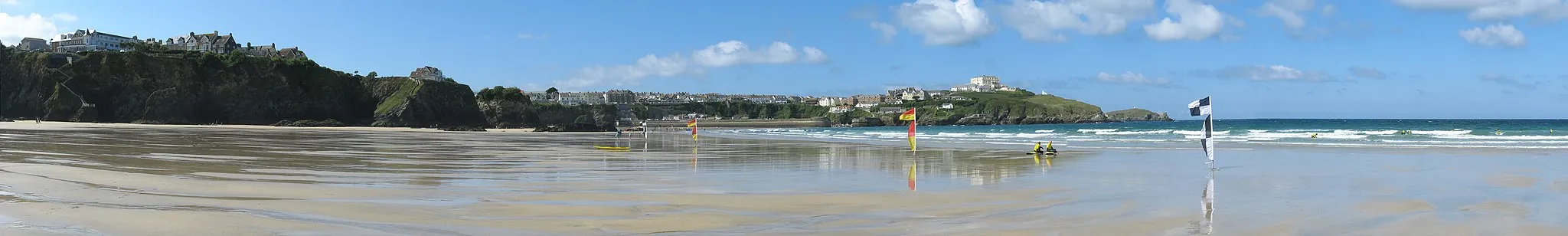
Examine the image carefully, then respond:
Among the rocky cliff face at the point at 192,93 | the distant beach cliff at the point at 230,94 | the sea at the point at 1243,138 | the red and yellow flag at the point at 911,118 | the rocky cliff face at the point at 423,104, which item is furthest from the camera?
the rocky cliff face at the point at 423,104


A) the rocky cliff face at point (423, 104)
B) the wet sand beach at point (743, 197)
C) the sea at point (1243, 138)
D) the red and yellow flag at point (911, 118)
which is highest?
the rocky cliff face at point (423, 104)

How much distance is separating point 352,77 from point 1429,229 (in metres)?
92.7

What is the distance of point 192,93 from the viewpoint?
226 feet

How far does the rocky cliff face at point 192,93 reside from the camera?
6291cm

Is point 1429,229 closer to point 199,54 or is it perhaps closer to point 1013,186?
point 1013,186

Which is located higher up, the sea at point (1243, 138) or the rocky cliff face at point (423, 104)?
the rocky cliff face at point (423, 104)

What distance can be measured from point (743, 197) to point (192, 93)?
73926mm

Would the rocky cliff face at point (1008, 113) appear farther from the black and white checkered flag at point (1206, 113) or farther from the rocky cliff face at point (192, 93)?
the black and white checkered flag at point (1206, 113)

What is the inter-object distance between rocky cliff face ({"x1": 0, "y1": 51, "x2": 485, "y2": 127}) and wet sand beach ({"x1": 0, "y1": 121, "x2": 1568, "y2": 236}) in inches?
2164

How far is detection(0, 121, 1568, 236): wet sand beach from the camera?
24.3 ft

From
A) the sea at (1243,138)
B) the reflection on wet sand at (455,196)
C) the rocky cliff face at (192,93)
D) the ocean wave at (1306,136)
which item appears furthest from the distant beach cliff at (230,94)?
the reflection on wet sand at (455,196)

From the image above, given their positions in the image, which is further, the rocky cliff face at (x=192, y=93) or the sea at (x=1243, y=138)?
the rocky cliff face at (x=192, y=93)

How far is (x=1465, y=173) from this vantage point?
15148 mm

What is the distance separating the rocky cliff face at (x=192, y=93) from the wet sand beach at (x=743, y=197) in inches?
2164
